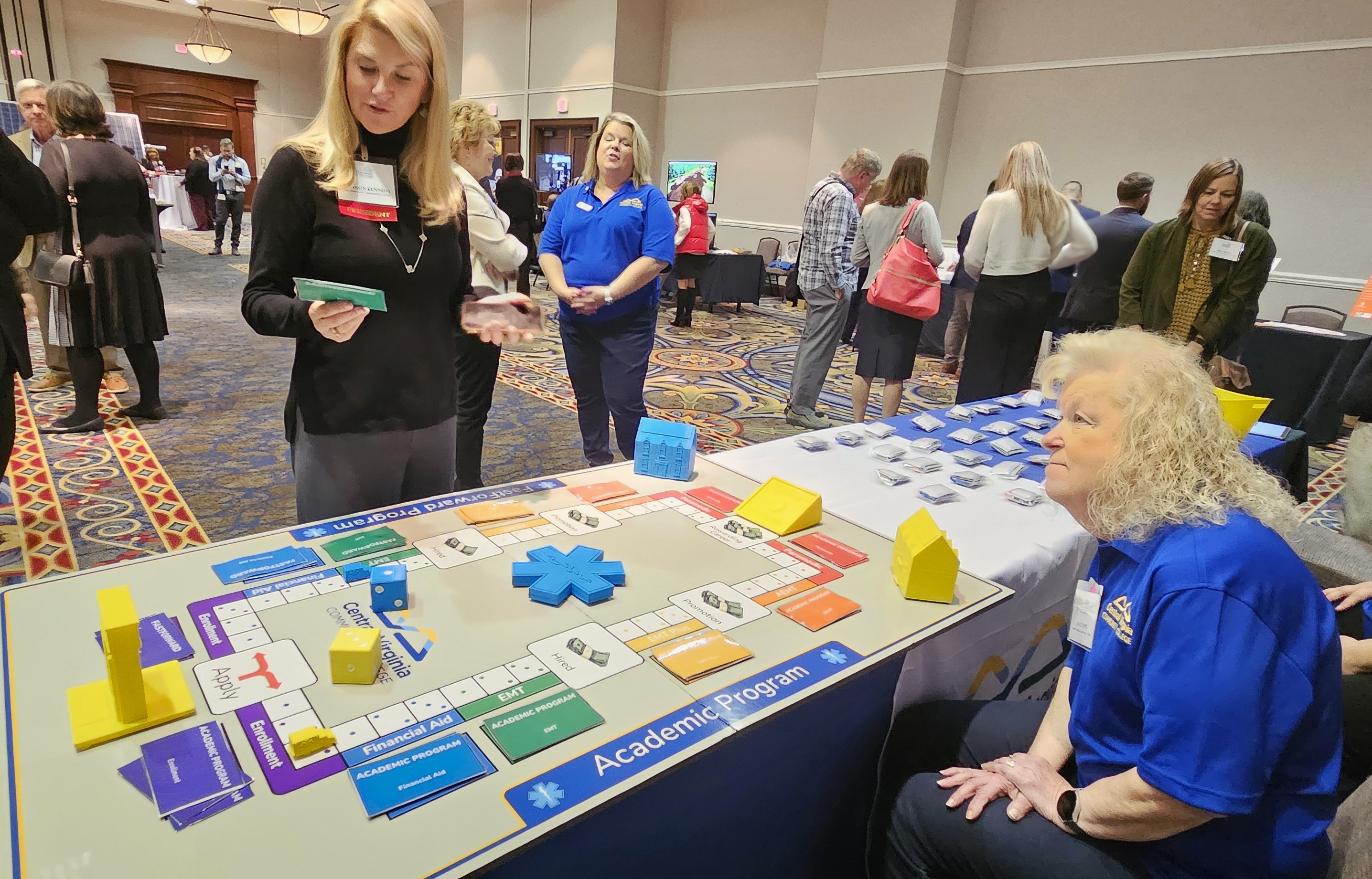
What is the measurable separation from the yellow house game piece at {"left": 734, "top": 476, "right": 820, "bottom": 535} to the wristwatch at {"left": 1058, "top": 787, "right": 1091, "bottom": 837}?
63 cm

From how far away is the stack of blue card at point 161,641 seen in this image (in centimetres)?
93

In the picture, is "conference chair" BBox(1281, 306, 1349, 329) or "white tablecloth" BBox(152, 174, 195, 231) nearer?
"conference chair" BBox(1281, 306, 1349, 329)

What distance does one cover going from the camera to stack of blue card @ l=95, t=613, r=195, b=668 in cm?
93

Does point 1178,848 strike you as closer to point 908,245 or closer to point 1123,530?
point 1123,530

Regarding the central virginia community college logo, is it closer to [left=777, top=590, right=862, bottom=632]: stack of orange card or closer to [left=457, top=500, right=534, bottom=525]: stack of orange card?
[left=457, top=500, right=534, bottom=525]: stack of orange card

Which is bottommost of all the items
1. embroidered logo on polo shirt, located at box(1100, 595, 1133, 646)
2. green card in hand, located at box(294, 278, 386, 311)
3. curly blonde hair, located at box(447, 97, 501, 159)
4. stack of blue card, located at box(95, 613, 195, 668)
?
stack of blue card, located at box(95, 613, 195, 668)

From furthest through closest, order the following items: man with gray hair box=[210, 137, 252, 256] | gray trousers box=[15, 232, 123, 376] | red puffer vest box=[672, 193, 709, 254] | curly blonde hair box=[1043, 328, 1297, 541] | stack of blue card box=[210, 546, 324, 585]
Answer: man with gray hair box=[210, 137, 252, 256] < red puffer vest box=[672, 193, 709, 254] < gray trousers box=[15, 232, 123, 376] < stack of blue card box=[210, 546, 324, 585] < curly blonde hair box=[1043, 328, 1297, 541]

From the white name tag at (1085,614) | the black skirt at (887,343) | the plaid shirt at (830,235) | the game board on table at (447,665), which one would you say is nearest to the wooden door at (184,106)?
the plaid shirt at (830,235)

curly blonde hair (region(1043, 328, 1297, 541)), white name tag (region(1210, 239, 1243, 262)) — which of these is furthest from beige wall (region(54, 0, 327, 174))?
curly blonde hair (region(1043, 328, 1297, 541))

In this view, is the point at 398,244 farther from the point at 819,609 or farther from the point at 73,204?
the point at 73,204

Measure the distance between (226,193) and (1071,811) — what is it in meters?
13.1

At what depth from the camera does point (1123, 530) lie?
1022 millimetres

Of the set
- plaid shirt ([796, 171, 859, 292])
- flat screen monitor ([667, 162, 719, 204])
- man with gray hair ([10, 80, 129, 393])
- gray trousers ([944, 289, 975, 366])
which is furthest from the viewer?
flat screen monitor ([667, 162, 719, 204])

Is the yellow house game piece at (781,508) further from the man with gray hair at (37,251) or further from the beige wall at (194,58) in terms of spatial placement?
the beige wall at (194,58)
